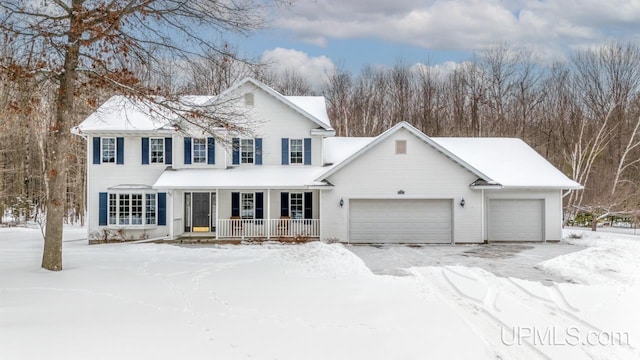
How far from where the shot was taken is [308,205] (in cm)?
1977

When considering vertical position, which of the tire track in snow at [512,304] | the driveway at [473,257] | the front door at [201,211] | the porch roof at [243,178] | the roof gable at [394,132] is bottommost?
the driveway at [473,257]

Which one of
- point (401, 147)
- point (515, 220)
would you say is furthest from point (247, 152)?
point (515, 220)

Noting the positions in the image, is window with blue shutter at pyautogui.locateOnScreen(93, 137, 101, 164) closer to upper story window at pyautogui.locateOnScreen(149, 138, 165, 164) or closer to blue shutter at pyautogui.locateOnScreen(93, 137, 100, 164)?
blue shutter at pyautogui.locateOnScreen(93, 137, 100, 164)

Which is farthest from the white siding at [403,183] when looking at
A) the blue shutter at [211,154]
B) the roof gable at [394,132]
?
the blue shutter at [211,154]

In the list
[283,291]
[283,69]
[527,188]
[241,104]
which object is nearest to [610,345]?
[283,291]

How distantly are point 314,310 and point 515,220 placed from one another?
46.0 feet

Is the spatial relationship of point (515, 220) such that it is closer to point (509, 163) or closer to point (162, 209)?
point (509, 163)

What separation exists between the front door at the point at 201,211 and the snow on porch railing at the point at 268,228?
161 cm

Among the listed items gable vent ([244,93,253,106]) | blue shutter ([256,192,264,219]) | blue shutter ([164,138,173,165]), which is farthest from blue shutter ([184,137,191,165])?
blue shutter ([256,192,264,219])

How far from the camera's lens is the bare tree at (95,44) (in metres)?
A: 9.69

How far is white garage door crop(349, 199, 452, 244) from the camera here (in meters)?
18.5

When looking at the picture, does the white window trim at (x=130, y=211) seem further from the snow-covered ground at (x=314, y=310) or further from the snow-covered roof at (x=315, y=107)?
the snow-covered roof at (x=315, y=107)

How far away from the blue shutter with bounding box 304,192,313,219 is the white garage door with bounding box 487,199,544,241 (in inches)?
297

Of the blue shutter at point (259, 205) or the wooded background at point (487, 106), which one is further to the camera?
the wooded background at point (487, 106)
